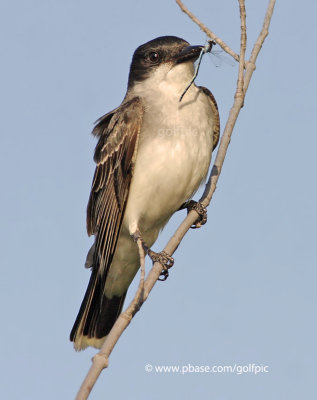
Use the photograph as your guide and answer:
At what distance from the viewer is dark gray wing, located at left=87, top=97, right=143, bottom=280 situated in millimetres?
7535

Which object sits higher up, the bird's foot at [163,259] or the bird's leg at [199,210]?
the bird's leg at [199,210]

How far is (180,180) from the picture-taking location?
747cm

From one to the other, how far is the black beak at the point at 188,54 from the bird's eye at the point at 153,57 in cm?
31

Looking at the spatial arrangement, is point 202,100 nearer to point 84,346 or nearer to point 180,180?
point 180,180

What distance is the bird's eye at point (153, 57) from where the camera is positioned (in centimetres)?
793

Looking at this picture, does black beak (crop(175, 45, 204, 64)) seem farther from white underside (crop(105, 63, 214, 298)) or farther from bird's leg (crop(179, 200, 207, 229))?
bird's leg (crop(179, 200, 207, 229))

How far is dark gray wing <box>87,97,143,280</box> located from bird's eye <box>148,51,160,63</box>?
0.51 metres

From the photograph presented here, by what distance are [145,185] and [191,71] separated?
1.30 meters

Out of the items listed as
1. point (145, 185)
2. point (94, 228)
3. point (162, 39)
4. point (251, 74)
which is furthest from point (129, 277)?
point (251, 74)

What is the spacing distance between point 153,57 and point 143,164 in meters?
1.29

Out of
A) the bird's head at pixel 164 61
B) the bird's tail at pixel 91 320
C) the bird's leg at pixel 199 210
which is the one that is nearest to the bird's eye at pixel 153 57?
the bird's head at pixel 164 61

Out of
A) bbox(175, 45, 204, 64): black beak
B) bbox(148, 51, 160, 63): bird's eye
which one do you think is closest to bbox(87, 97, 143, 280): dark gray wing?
bbox(148, 51, 160, 63): bird's eye

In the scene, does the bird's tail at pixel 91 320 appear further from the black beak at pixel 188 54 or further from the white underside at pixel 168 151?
the black beak at pixel 188 54

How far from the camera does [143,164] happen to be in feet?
24.5
